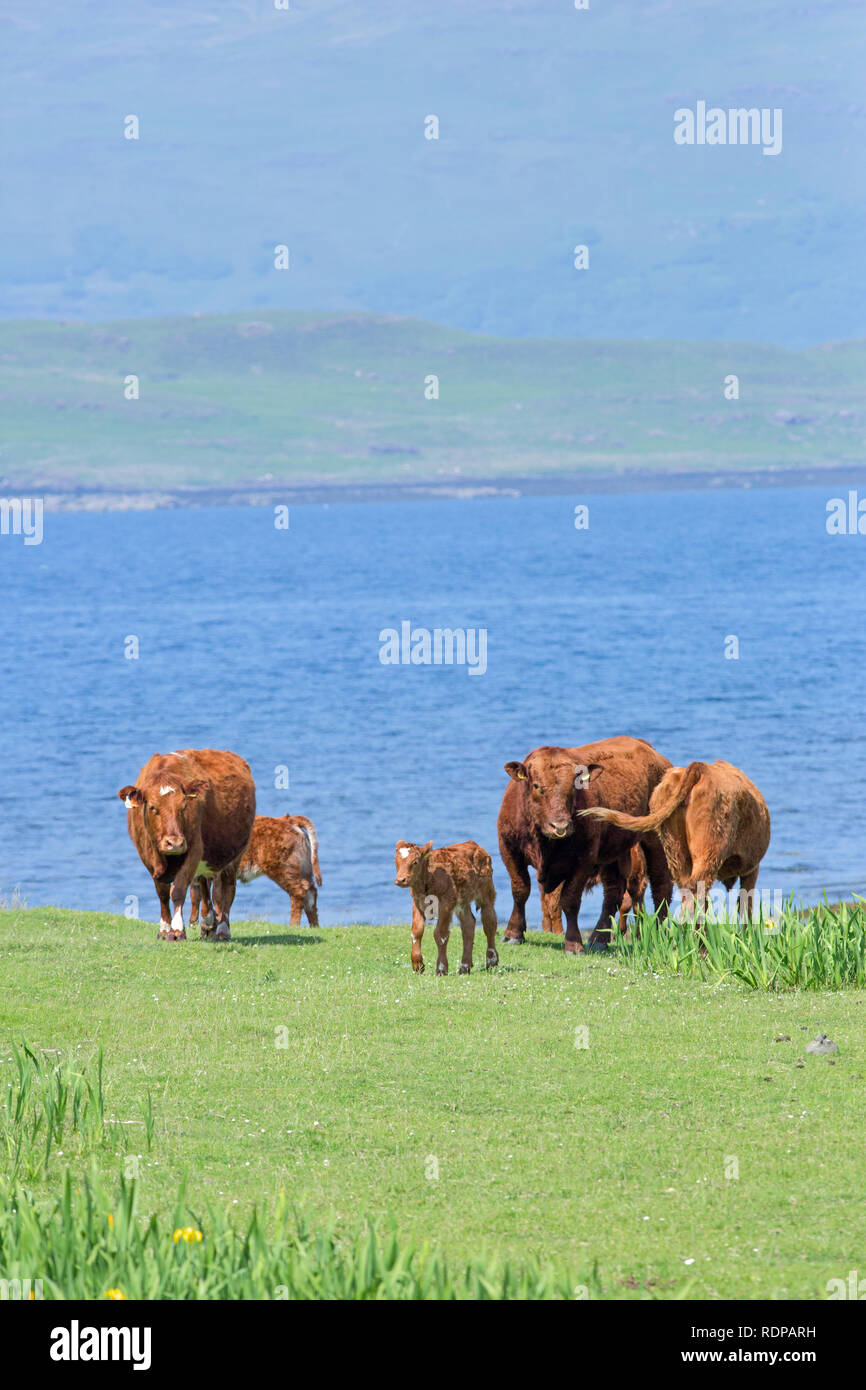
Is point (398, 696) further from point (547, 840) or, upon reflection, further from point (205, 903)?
point (547, 840)

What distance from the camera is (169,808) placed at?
714 inches

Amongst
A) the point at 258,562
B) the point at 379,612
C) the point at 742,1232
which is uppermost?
the point at 258,562

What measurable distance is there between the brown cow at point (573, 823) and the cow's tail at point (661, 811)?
482 millimetres

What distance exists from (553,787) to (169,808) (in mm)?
4049

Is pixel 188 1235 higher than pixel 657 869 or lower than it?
lower

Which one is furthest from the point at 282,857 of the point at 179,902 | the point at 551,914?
→ the point at 551,914

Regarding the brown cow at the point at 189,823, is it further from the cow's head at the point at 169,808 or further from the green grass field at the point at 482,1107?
the green grass field at the point at 482,1107

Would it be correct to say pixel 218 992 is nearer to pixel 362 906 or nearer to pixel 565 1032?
pixel 565 1032

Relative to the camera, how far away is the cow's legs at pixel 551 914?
800 inches

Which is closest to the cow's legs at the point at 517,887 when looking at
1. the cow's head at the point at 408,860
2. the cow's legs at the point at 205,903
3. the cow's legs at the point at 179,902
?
the cow's head at the point at 408,860

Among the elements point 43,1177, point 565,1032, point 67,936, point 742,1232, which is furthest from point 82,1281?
point 67,936

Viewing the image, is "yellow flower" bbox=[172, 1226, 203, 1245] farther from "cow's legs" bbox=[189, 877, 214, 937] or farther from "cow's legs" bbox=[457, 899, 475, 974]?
"cow's legs" bbox=[189, 877, 214, 937]
